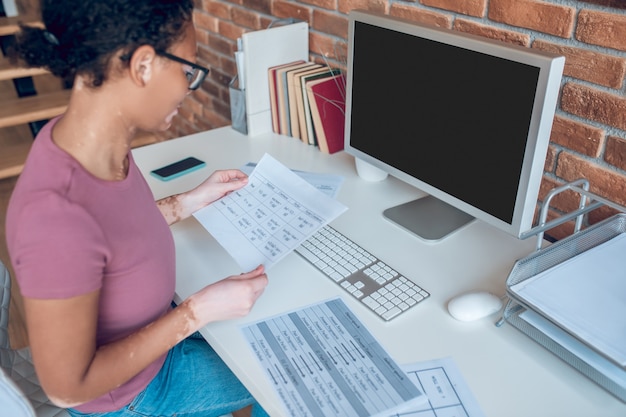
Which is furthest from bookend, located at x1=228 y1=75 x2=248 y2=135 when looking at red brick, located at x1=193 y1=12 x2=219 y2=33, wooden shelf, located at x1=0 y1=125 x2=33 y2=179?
wooden shelf, located at x1=0 y1=125 x2=33 y2=179

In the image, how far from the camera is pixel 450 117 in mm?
1101

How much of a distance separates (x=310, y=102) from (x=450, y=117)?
0.59m

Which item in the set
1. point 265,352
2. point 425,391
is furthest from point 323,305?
point 425,391

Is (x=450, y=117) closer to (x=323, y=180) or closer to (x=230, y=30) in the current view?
(x=323, y=180)

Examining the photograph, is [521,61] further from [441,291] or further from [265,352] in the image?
[265,352]

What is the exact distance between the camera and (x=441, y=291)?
1060 millimetres

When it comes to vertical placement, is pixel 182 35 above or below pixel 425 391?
above

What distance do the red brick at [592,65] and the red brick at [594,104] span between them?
0.08ft

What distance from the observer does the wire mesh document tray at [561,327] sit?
0.83 meters

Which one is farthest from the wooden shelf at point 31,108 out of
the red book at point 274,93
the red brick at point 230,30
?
the red book at point 274,93

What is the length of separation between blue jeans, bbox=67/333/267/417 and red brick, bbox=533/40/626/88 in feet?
3.07

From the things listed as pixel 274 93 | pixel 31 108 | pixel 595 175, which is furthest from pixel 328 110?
pixel 31 108

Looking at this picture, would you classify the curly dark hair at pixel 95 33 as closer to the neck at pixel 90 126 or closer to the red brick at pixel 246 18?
the neck at pixel 90 126

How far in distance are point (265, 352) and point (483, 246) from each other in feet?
1.79
